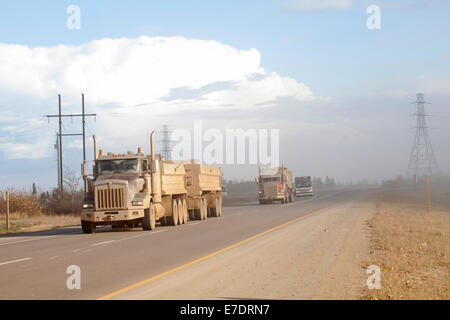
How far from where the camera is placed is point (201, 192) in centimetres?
3120

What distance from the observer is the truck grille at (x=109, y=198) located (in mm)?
22422

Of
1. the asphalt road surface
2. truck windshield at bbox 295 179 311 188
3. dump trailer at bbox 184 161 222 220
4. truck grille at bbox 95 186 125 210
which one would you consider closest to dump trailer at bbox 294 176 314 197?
truck windshield at bbox 295 179 311 188

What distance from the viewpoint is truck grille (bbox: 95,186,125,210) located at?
22.4 metres

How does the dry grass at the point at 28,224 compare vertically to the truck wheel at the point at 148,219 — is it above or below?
below

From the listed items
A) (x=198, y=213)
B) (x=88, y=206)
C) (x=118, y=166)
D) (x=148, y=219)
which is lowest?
(x=198, y=213)

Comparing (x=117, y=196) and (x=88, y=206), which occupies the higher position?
(x=117, y=196)

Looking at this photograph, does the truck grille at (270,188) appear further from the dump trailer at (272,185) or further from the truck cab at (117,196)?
the truck cab at (117,196)

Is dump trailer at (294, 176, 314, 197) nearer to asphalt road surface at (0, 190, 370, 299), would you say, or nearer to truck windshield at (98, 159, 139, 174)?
truck windshield at (98, 159, 139, 174)

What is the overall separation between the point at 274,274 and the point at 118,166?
47.8ft

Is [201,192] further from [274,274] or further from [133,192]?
[274,274]

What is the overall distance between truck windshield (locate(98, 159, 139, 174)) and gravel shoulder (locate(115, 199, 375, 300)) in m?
8.44

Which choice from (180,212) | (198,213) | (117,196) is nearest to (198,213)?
(198,213)

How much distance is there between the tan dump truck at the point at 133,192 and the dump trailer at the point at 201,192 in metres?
1.38

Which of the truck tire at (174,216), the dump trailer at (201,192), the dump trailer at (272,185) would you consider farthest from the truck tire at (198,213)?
the dump trailer at (272,185)
